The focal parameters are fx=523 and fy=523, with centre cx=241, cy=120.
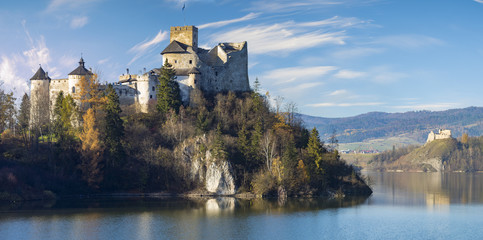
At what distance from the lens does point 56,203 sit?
214ft

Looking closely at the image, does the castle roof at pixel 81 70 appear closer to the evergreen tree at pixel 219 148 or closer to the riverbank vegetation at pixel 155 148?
the riverbank vegetation at pixel 155 148

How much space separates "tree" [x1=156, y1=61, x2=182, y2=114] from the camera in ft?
272

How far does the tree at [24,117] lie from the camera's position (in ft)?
258

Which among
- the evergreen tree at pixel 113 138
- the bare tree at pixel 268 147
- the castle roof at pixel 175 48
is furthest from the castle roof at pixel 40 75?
the bare tree at pixel 268 147

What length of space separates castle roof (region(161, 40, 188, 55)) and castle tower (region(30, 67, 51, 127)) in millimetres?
20463

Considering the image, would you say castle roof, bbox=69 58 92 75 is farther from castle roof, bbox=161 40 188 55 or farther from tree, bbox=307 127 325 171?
tree, bbox=307 127 325 171

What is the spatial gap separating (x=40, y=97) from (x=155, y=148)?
22.4 meters

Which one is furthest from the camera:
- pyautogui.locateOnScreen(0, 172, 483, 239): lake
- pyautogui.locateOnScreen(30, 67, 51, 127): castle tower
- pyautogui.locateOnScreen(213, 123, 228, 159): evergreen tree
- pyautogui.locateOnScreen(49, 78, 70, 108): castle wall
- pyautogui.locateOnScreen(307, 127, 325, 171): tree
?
pyautogui.locateOnScreen(49, 78, 70, 108): castle wall

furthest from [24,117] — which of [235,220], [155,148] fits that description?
[235,220]

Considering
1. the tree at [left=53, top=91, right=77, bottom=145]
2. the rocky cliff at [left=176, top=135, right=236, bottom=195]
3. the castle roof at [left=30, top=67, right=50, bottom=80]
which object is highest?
the castle roof at [left=30, top=67, right=50, bottom=80]

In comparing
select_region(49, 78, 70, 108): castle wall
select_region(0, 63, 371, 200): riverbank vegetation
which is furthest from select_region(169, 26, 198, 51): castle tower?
select_region(49, 78, 70, 108): castle wall

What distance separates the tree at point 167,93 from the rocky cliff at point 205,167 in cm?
706

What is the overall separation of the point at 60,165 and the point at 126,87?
59.1ft

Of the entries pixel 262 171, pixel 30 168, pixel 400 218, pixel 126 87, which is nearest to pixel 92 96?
pixel 126 87
